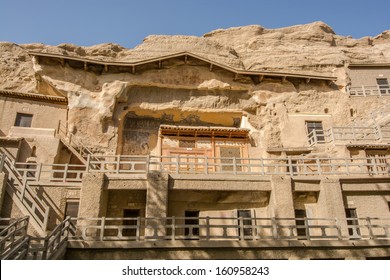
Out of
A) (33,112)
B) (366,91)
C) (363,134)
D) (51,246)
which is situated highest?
(366,91)

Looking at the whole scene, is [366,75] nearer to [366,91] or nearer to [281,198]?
[366,91]

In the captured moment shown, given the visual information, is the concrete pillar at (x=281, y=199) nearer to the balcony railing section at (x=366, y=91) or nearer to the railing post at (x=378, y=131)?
the railing post at (x=378, y=131)

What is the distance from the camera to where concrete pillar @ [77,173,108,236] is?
45.7 feet

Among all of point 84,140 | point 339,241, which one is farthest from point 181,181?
point 84,140

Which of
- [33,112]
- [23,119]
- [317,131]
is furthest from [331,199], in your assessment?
[23,119]

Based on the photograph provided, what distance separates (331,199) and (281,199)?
2581 millimetres

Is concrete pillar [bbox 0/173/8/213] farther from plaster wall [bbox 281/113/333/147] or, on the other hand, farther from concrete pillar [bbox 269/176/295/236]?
plaster wall [bbox 281/113/333/147]

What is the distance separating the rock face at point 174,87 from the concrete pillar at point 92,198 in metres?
7.92

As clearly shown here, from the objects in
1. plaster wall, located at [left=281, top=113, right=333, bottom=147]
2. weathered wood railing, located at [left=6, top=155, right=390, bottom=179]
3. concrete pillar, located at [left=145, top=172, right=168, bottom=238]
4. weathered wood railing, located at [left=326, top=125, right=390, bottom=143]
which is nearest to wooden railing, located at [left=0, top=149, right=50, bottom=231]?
weathered wood railing, located at [left=6, top=155, right=390, bottom=179]

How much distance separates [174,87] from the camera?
25.1 m

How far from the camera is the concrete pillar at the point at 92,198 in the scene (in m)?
13.9

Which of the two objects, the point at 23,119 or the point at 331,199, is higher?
the point at 23,119

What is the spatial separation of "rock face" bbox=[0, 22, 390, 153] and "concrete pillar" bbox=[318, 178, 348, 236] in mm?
7681

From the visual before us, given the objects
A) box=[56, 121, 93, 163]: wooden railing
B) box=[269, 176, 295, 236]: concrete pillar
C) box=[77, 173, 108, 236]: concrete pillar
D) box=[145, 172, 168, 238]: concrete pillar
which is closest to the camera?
box=[77, 173, 108, 236]: concrete pillar
